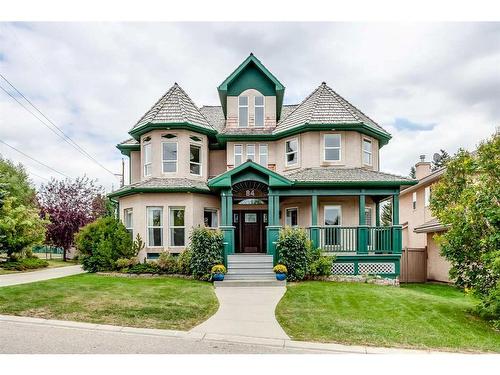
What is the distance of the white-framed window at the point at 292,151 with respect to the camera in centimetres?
1794

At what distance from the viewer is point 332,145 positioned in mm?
17609

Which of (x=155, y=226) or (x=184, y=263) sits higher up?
(x=155, y=226)

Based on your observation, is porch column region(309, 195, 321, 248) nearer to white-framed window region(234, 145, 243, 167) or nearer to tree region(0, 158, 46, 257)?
white-framed window region(234, 145, 243, 167)

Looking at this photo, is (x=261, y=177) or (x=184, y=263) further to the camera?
(x=261, y=177)

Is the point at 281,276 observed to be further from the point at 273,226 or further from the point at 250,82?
the point at 250,82

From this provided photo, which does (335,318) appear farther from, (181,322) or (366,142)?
(366,142)

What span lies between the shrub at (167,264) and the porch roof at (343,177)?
585 centimetres

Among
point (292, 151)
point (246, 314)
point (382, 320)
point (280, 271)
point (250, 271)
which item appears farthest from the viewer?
point (292, 151)

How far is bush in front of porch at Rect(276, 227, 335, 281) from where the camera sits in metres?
14.2

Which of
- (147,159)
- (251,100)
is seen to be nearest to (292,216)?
(251,100)

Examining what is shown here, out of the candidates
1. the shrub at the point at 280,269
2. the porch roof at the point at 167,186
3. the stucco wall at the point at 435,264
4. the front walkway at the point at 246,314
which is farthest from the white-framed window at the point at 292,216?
the stucco wall at the point at 435,264

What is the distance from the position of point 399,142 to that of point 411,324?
14.3 m

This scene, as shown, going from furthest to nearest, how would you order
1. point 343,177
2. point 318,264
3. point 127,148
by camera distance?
point 127,148 < point 343,177 < point 318,264

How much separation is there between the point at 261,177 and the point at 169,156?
481 centimetres
